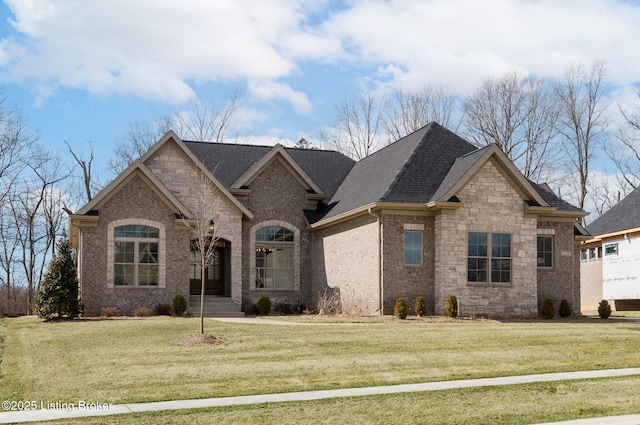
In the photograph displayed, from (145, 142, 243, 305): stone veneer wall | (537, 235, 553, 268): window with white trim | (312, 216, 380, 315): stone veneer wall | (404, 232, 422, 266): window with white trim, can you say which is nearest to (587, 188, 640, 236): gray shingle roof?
(537, 235, 553, 268): window with white trim

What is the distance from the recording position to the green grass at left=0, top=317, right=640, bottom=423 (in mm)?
11211

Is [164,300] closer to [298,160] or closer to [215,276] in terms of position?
[215,276]

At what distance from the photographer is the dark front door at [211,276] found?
31.4m

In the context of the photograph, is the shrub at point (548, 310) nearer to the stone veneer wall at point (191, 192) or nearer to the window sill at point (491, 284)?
the window sill at point (491, 284)

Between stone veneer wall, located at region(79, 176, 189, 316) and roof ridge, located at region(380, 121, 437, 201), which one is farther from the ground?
roof ridge, located at region(380, 121, 437, 201)

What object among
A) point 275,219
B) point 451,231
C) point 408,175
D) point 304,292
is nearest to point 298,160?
point 275,219

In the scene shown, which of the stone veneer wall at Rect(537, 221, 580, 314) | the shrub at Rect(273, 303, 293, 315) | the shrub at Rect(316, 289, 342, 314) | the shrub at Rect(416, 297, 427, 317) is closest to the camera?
the shrub at Rect(416, 297, 427, 317)

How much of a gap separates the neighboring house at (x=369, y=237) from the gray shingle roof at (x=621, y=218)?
8.30 meters

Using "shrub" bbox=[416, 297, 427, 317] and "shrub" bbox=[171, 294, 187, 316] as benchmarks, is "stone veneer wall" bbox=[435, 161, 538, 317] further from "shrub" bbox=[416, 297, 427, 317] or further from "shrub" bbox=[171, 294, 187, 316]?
"shrub" bbox=[171, 294, 187, 316]

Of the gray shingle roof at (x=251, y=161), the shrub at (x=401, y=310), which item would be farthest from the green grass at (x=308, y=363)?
the gray shingle roof at (x=251, y=161)

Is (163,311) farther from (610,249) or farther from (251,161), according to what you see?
(610,249)

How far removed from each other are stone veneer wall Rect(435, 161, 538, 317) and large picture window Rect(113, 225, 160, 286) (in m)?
10.4

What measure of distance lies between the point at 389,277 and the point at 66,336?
1117 cm

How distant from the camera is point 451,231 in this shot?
25.8 meters
